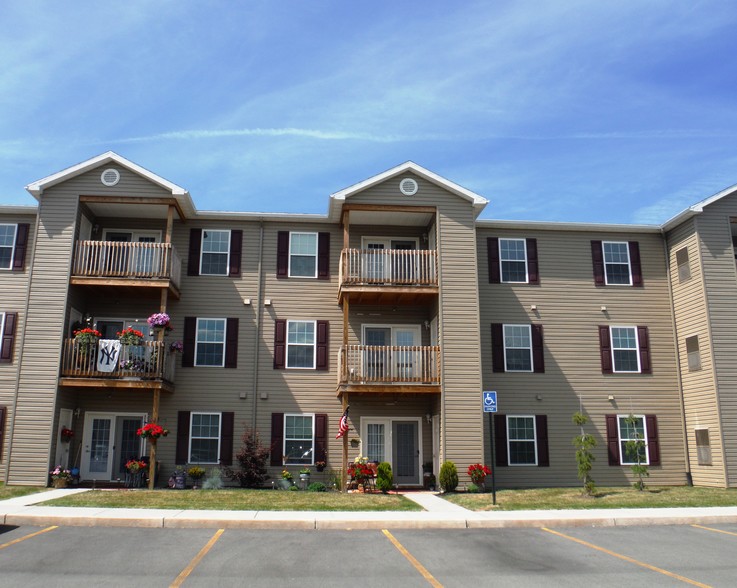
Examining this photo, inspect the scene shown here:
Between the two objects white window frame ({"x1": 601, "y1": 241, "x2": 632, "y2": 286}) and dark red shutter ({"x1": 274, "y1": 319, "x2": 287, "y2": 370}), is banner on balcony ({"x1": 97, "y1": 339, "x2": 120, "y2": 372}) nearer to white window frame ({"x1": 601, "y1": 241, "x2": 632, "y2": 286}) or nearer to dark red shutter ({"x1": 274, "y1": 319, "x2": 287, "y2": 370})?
dark red shutter ({"x1": 274, "y1": 319, "x2": 287, "y2": 370})

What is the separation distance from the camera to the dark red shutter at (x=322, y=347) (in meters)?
21.2

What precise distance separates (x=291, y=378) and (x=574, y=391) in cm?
916

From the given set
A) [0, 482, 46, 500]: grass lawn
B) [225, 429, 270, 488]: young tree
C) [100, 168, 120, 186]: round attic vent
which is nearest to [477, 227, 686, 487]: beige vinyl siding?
[225, 429, 270, 488]: young tree

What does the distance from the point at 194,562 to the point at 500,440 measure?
42.5 feet

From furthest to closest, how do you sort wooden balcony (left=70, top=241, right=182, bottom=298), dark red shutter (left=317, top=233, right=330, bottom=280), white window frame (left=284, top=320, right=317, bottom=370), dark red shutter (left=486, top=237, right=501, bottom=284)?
dark red shutter (left=486, top=237, right=501, bottom=284) < dark red shutter (left=317, top=233, right=330, bottom=280) < white window frame (left=284, top=320, right=317, bottom=370) < wooden balcony (left=70, top=241, right=182, bottom=298)

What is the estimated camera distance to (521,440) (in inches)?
826

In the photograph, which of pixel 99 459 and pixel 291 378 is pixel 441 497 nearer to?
pixel 291 378

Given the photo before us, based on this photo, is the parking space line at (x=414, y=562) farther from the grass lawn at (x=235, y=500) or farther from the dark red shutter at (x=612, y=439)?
the dark red shutter at (x=612, y=439)

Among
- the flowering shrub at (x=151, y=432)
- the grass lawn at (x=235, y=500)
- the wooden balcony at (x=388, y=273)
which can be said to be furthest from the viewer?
the wooden balcony at (x=388, y=273)

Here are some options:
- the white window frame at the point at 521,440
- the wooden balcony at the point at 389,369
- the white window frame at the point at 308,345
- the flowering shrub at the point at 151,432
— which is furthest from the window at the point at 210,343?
the white window frame at the point at 521,440

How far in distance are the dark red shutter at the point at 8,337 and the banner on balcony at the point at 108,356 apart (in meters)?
3.40

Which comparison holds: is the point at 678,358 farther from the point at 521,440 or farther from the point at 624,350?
the point at 521,440

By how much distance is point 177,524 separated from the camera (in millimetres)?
12664

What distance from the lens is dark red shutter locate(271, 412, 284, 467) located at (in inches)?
798
